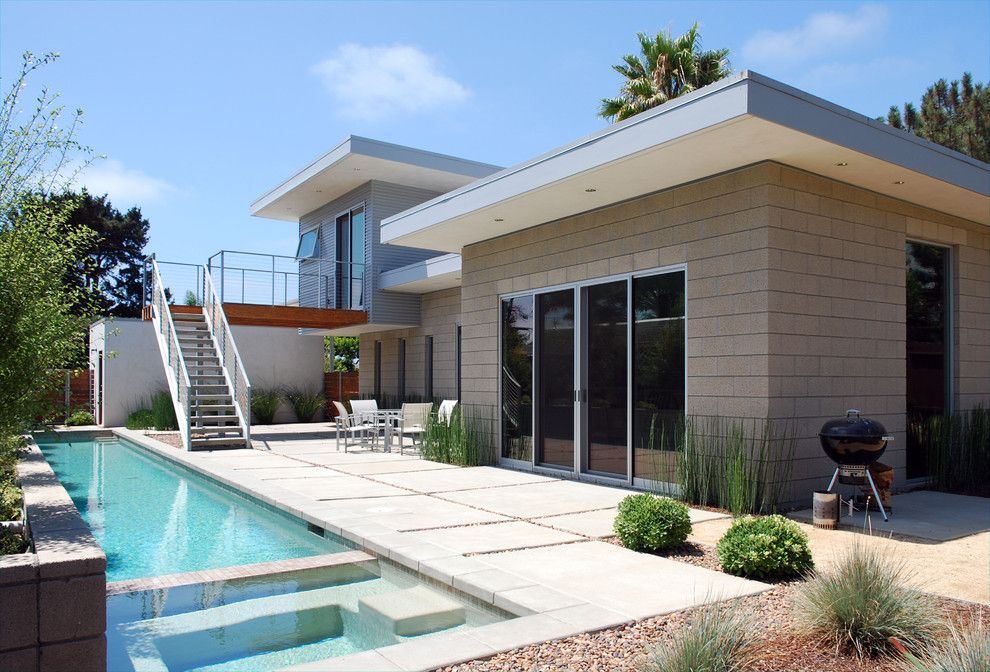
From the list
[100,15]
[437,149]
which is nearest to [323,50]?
[100,15]

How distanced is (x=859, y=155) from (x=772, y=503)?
3318mm

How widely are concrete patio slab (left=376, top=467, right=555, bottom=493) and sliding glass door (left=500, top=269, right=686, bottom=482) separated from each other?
48cm

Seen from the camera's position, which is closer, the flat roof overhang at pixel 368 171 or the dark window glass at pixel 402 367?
the flat roof overhang at pixel 368 171

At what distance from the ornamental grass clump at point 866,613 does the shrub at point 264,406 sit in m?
18.8

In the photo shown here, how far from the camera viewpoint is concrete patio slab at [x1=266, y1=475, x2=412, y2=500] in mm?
8195

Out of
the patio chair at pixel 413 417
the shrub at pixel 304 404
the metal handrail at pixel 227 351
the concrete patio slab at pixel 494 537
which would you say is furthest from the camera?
the shrub at pixel 304 404

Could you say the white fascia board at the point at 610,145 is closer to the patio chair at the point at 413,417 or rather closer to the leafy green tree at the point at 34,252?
the patio chair at the point at 413,417

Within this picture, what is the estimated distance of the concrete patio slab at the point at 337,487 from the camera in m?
8.20

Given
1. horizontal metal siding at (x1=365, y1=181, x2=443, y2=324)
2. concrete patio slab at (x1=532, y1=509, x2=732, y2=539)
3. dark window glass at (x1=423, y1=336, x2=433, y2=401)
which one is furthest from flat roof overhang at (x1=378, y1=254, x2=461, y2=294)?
concrete patio slab at (x1=532, y1=509, x2=732, y2=539)

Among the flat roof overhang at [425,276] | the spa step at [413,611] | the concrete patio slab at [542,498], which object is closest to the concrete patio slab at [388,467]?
the concrete patio slab at [542,498]

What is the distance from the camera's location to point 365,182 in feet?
56.3

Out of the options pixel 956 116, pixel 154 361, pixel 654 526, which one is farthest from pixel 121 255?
pixel 654 526

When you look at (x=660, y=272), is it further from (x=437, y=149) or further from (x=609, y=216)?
(x=437, y=149)

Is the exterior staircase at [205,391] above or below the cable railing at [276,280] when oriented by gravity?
below
